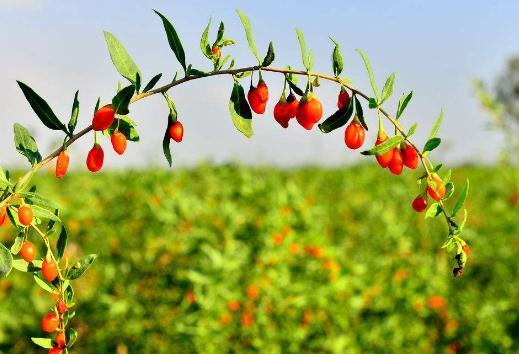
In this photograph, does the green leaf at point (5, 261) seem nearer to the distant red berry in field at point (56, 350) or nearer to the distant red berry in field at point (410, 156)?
the distant red berry in field at point (56, 350)

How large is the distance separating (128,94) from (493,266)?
5.68 meters

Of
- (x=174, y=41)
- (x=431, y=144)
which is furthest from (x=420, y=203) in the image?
(x=174, y=41)

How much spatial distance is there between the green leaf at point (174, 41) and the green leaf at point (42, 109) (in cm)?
→ 28

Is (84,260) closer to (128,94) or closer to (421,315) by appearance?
(128,94)

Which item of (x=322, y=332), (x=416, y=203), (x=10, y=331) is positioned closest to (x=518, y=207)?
(x=322, y=332)

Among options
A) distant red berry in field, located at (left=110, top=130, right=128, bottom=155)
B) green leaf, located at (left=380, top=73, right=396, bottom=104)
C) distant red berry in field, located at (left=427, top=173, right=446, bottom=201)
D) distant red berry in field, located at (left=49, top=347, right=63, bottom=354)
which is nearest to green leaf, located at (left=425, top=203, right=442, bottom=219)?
distant red berry in field, located at (left=427, top=173, right=446, bottom=201)

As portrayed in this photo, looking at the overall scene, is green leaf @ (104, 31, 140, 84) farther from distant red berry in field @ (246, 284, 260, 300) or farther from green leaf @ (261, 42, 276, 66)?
distant red berry in field @ (246, 284, 260, 300)

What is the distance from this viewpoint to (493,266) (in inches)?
263

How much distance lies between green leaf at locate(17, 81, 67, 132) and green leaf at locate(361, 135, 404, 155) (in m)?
0.64

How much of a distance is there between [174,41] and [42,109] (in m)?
0.31

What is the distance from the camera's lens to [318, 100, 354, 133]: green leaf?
1.64 metres

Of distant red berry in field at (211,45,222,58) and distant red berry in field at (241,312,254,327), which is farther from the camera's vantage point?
distant red berry in field at (241,312,254,327)

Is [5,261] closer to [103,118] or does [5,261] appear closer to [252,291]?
[103,118]

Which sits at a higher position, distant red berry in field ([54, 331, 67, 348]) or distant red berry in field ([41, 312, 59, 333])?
distant red berry in field ([41, 312, 59, 333])
